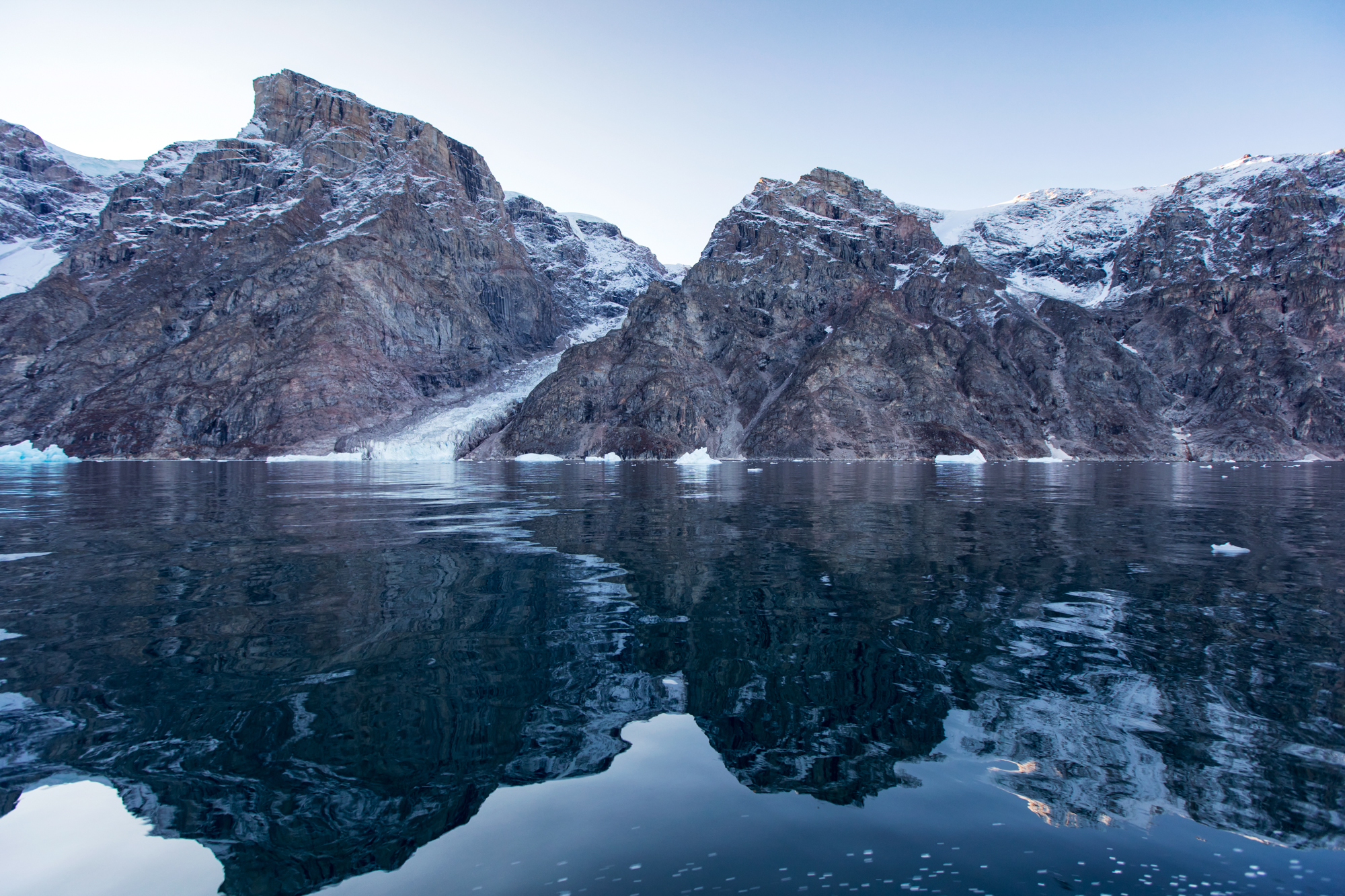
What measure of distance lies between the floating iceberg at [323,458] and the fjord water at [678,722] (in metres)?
131

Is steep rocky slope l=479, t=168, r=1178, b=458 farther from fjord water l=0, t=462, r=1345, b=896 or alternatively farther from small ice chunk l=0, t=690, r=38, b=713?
small ice chunk l=0, t=690, r=38, b=713

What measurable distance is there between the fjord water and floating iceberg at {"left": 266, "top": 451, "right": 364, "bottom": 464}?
131 m

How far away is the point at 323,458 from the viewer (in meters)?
145

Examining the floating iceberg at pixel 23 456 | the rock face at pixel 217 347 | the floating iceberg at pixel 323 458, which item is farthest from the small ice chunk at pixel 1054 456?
the floating iceberg at pixel 23 456

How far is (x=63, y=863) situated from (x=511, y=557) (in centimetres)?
1432

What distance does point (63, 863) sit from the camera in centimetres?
554

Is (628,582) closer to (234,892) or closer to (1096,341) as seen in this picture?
(234,892)

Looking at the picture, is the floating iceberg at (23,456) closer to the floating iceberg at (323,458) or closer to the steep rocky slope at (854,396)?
the floating iceberg at (323,458)

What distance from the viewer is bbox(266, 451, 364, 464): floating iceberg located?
138 m

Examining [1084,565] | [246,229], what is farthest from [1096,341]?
[246,229]

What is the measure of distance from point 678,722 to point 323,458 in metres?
156

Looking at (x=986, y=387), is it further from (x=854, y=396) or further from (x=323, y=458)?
(x=323, y=458)

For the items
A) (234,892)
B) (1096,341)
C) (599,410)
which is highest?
(1096,341)

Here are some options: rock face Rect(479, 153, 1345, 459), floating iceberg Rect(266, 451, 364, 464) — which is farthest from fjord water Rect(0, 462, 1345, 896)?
rock face Rect(479, 153, 1345, 459)
